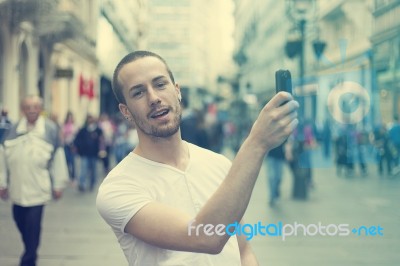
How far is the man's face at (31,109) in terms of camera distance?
3.80 m

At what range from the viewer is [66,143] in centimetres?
1027

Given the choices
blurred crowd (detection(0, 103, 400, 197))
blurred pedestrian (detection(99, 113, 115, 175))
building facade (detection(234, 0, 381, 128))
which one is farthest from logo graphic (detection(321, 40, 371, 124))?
blurred pedestrian (detection(99, 113, 115, 175))

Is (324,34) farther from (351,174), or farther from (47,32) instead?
(351,174)

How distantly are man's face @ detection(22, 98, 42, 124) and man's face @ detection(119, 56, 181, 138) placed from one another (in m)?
2.82

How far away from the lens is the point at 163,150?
1179 mm

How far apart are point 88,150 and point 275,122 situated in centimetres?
815

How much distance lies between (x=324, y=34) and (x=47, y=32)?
358cm

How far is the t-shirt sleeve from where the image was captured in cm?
112

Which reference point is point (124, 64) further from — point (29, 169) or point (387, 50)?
point (29, 169)

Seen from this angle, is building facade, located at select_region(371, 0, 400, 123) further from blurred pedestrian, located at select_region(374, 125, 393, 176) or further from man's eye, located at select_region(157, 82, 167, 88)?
man's eye, located at select_region(157, 82, 167, 88)

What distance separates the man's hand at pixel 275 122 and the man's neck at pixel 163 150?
0.30m

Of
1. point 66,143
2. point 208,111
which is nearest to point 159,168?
point 208,111

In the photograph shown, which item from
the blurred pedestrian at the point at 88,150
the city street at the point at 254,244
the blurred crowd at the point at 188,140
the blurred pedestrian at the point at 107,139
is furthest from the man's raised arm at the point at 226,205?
the blurred pedestrian at the point at 107,139

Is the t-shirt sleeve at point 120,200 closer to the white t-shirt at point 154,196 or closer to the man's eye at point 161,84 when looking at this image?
the white t-shirt at point 154,196
